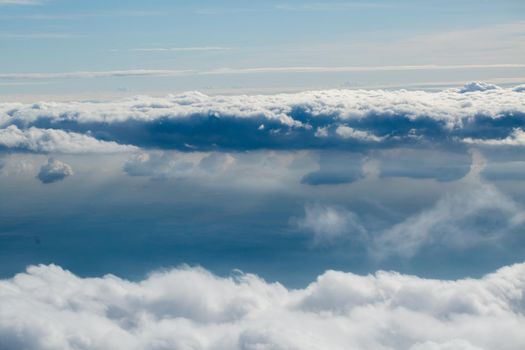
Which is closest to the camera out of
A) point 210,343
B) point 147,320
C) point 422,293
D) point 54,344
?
point 54,344

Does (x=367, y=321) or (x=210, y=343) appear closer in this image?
(x=210, y=343)

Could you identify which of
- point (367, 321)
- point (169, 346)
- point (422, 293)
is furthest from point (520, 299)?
point (169, 346)

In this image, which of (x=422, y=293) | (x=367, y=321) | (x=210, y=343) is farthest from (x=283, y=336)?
(x=422, y=293)

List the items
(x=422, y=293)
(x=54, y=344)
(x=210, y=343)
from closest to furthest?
(x=54, y=344) < (x=210, y=343) < (x=422, y=293)

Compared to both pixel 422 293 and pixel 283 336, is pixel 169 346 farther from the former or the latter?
pixel 422 293

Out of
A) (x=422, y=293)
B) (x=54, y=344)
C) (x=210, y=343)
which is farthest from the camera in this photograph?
(x=422, y=293)

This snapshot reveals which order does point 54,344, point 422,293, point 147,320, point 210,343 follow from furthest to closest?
1. point 422,293
2. point 147,320
3. point 210,343
4. point 54,344

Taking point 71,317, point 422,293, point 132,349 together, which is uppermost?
point 422,293

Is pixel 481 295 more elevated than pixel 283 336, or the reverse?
pixel 481 295

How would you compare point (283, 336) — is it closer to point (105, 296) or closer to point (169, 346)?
point (169, 346)
